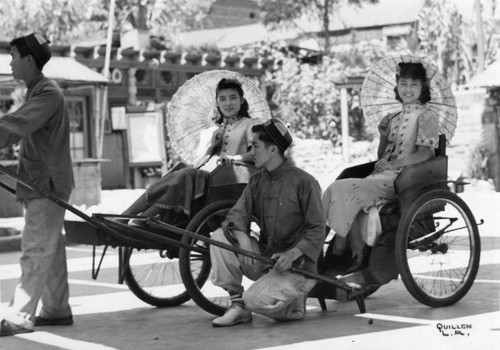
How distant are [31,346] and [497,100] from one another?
60.2 feet

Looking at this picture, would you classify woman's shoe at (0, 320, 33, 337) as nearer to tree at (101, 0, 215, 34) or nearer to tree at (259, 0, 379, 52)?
tree at (101, 0, 215, 34)

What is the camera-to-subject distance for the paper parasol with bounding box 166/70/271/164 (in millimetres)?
7707

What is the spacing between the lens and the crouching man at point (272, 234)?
6.08 meters

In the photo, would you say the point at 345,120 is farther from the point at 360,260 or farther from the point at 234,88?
the point at 360,260

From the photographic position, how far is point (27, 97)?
6.31 m

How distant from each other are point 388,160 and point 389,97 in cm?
81

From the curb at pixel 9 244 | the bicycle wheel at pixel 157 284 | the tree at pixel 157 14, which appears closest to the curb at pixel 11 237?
the curb at pixel 9 244

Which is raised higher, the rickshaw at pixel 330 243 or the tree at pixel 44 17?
the tree at pixel 44 17

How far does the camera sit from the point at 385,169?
7004 millimetres

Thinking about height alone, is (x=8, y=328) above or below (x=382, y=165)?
below

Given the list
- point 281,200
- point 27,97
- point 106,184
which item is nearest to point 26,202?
point 27,97

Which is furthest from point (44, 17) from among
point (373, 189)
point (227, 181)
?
point (373, 189)

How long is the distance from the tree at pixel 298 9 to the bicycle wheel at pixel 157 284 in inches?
820

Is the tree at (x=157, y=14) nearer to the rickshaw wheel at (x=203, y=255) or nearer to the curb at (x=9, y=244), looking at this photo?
the curb at (x=9, y=244)
